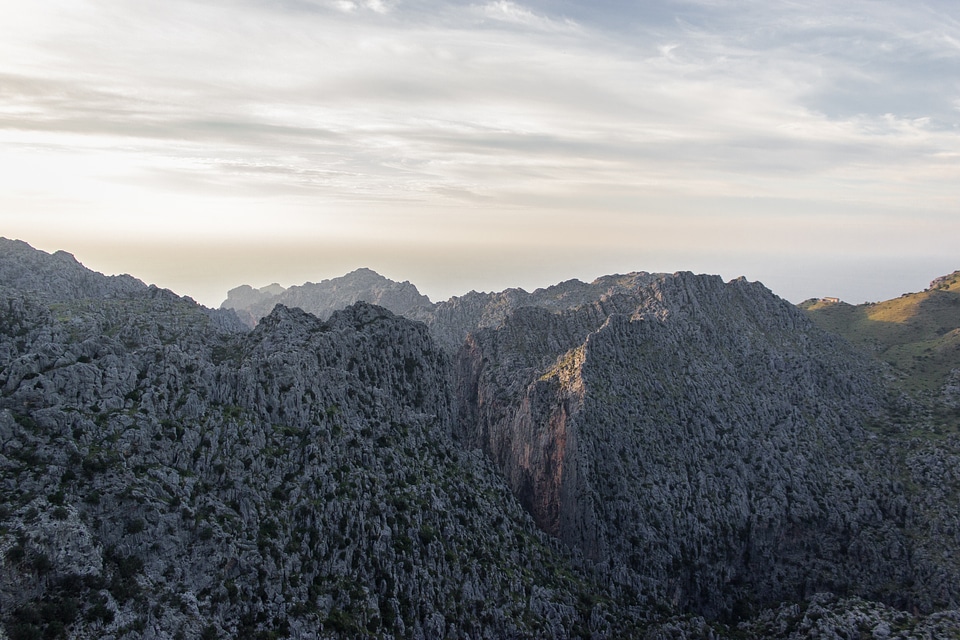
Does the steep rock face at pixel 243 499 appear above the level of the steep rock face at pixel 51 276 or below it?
below

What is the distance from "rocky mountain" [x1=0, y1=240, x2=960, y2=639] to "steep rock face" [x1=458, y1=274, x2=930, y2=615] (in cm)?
62

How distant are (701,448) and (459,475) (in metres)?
68.5

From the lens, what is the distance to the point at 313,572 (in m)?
75.2

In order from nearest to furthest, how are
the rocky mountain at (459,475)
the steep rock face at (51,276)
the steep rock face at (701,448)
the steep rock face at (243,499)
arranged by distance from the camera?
the steep rock face at (243,499), the rocky mountain at (459,475), the steep rock face at (701,448), the steep rock face at (51,276)

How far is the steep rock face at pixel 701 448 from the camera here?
405 feet

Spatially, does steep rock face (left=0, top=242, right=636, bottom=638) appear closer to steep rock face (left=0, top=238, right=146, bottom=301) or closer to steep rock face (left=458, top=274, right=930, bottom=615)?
steep rock face (left=458, top=274, right=930, bottom=615)

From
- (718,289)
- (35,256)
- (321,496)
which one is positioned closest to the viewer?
(321,496)

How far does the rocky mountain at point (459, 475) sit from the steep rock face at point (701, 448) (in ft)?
2.02

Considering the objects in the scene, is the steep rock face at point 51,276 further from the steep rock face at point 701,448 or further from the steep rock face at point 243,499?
the steep rock face at point 701,448

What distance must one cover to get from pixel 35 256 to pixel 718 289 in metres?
214

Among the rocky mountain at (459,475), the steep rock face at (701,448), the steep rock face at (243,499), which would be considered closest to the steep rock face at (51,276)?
the rocky mountain at (459,475)

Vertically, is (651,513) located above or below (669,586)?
above

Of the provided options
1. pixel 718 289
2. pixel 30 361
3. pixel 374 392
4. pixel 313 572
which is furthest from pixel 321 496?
pixel 718 289

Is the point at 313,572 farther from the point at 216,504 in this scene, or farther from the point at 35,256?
the point at 35,256
